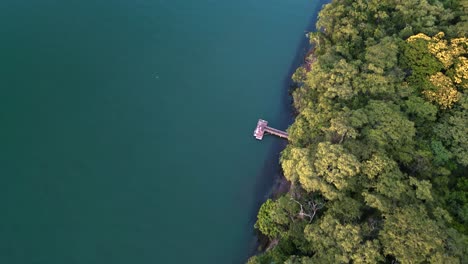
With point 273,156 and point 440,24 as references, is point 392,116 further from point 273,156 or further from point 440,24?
point 440,24

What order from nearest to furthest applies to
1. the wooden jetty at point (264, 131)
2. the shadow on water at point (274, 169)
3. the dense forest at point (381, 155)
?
the dense forest at point (381, 155) → the shadow on water at point (274, 169) → the wooden jetty at point (264, 131)

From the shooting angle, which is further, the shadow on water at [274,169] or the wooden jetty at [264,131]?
the wooden jetty at [264,131]

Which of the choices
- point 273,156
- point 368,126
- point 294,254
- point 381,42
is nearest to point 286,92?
point 273,156

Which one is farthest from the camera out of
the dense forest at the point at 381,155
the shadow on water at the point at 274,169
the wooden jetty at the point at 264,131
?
the wooden jetty at the point at 264,131

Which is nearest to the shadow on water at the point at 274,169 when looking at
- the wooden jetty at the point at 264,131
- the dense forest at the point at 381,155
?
the wooden jetty at the point at 264,131

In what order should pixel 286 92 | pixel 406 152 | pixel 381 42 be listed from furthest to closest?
pixel 286 92
pixel 381 42
pixel 406 152

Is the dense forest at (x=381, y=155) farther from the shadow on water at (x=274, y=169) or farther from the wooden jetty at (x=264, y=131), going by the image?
the wooden jetty at (x=264, y=131)

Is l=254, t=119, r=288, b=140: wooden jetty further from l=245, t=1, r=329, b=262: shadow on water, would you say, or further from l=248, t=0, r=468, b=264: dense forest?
l=248, t=0, r=468, b=264: dense forest

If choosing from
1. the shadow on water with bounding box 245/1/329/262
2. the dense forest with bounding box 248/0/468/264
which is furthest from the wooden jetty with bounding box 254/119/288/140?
the dense forest with bounding box 248/0/468/264
